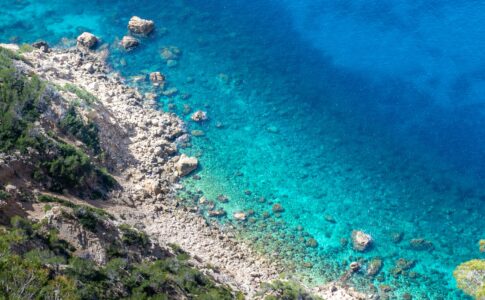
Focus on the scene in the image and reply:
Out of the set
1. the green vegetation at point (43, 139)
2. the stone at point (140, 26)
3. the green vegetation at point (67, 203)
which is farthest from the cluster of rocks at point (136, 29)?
the green vegetation at point (67, 203)

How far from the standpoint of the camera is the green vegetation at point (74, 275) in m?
23.8

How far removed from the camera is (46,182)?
114ft

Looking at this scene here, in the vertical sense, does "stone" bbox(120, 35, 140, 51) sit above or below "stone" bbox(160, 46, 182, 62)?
below

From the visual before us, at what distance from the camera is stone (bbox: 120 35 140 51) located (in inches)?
2325

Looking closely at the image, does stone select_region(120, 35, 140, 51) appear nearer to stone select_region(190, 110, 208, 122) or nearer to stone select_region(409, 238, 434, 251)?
stone select_region(190, 110, 208, 122)

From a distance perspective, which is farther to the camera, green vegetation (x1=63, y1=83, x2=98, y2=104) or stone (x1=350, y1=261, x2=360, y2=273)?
green vegetation (x1=63, y1=83, x2=98, y2=104)

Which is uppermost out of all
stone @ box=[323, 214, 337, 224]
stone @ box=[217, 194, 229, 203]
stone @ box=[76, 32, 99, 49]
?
stone @ box=[76, 32, 99, 49]

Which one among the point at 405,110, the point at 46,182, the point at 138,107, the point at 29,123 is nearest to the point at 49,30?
the point at 138,107

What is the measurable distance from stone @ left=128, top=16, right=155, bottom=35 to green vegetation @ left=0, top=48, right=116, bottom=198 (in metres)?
19.3

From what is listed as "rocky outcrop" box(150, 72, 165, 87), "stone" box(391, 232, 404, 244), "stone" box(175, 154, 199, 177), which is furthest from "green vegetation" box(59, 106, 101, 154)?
"stone" box(391, 232, 404, 244)

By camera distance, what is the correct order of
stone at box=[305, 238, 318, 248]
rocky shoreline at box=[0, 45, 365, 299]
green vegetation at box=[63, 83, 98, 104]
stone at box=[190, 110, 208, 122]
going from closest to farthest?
rocky shoreline at box=[0, 45, 365, 299], stone at box=[305, 238, 318, 248], green vegetation at box=[63, 83, 98, 104], stone at box=[190, 110, 208, 122]

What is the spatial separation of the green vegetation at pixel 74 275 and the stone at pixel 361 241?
13.7 m

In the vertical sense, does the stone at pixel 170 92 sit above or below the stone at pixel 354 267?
above

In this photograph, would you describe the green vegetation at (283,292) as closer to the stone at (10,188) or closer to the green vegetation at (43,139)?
the green vegetation at (43,139)
